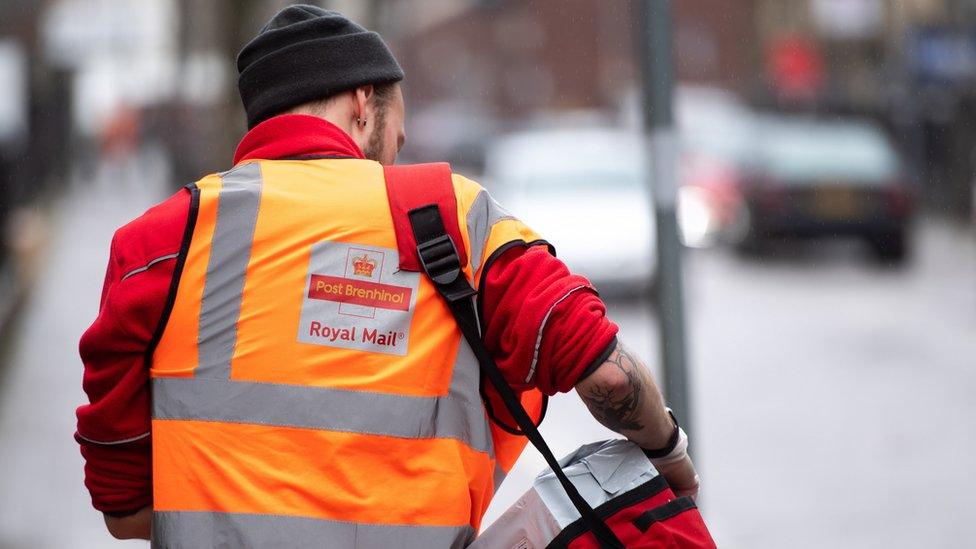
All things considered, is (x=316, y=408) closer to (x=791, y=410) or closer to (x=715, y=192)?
(x=791, y=410)

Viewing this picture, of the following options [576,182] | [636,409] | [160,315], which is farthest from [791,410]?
[160,315]

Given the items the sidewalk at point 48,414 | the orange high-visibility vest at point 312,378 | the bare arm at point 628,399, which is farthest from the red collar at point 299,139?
the sidewalk at point 48,414

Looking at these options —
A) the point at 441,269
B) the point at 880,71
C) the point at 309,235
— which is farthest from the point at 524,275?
the point at 880,71

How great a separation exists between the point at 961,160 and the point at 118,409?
2401 cm

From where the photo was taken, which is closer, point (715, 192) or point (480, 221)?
point (480, 221)

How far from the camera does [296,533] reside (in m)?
2.30

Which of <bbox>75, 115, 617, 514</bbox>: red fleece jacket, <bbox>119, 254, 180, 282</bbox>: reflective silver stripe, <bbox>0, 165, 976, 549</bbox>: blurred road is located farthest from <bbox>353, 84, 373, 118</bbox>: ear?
<bbox>0, 165, 976, 549</bbox>: blurred road

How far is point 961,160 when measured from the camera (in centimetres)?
2469

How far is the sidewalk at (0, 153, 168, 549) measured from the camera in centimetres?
714

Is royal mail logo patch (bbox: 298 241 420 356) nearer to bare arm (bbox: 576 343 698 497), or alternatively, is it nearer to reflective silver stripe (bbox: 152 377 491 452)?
reflective silver stripe (bbox: 152 377 491 452)

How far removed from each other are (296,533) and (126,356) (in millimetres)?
416

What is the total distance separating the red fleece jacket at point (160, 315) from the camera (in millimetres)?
2295

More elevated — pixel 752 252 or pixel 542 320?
pixel 542 320

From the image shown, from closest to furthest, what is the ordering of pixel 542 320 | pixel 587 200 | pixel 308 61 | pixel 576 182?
pixel 542 320, pixel 308 61, pixel 587 200, pixel 576 182
